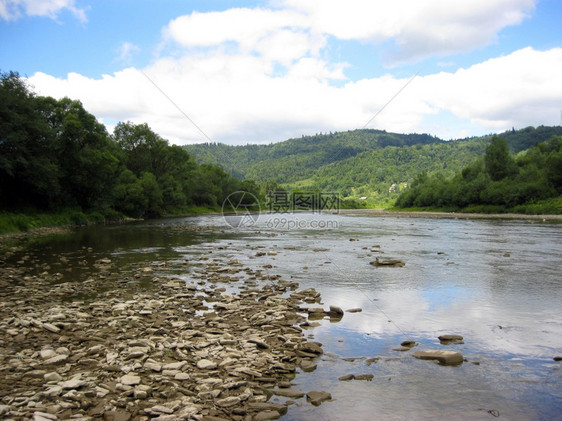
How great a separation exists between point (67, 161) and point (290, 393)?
Answer: 63.3 metres

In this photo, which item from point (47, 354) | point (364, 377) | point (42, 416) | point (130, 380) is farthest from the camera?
point (47, 354)

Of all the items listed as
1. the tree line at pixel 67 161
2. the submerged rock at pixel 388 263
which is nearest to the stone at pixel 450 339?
the submerged rock at pixel 388 263

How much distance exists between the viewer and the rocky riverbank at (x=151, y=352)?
7332mm

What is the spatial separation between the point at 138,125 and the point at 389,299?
10042 cm

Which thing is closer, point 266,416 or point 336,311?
point 266,416

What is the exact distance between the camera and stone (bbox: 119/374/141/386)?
26.3 ft

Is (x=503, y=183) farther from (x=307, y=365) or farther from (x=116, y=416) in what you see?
(x=116, y=416)

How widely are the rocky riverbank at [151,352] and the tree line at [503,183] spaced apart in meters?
99.4

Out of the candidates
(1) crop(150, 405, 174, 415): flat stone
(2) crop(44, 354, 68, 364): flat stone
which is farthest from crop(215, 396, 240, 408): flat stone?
(2) crop(44, 354, 68, 364): flat stone

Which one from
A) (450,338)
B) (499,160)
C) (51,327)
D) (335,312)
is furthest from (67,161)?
(499,160)

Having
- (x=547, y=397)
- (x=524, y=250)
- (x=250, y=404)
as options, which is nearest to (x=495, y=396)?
(x=547, y=397)

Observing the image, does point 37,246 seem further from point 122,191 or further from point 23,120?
point 122,191

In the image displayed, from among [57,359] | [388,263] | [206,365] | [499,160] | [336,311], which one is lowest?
[388,263]

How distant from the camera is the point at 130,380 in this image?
26.6ft
